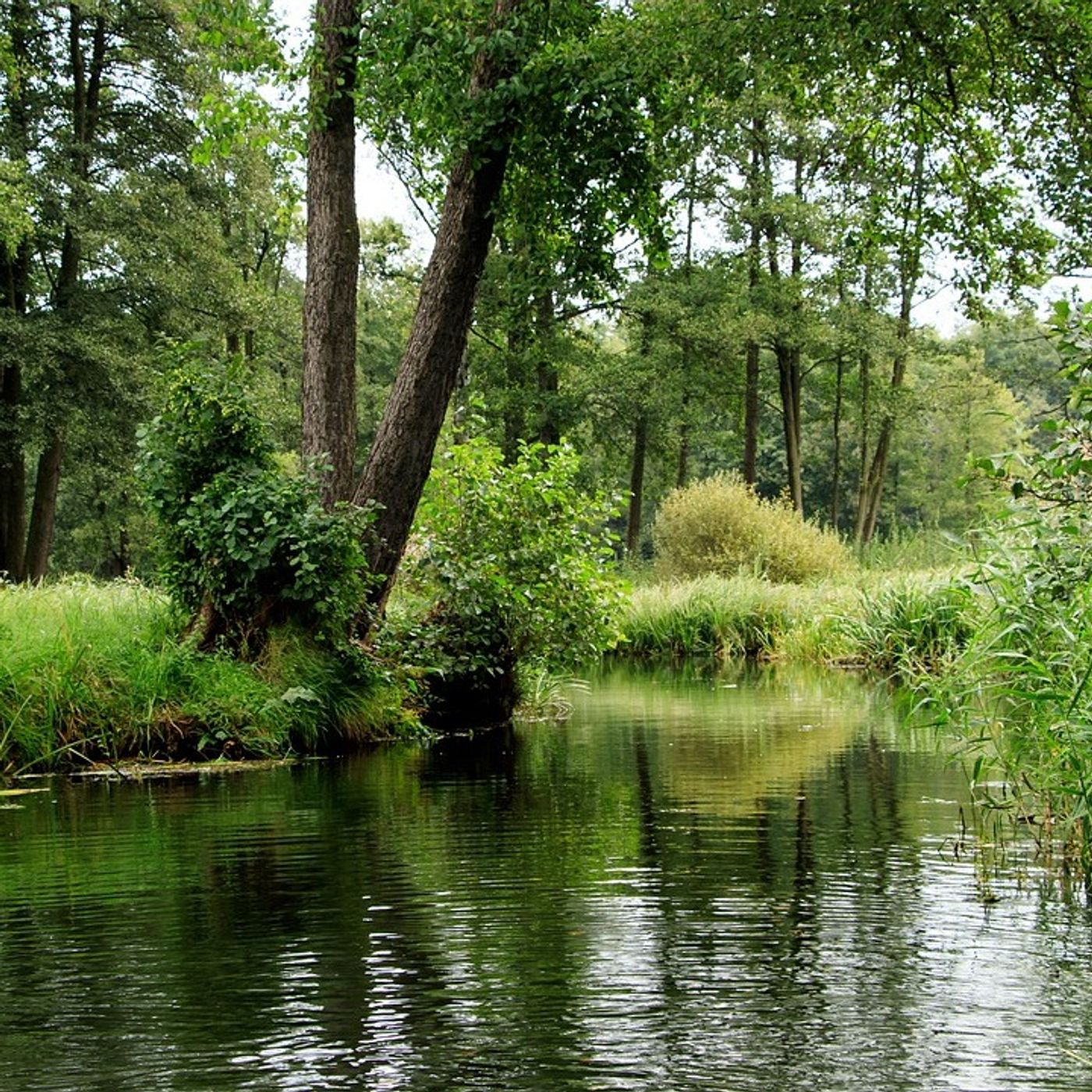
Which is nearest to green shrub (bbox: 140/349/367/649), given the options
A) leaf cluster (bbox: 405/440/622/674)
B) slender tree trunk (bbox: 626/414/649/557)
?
leaf cluster (bbox: 405/440/622/674)

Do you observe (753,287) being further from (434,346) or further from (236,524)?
(236,524)

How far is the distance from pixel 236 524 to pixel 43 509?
16.2m

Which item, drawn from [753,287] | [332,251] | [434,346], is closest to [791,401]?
[753,287]

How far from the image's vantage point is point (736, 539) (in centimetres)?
2561

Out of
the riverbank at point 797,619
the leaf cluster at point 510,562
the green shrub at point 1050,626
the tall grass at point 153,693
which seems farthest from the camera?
the riverbank at point 797,619

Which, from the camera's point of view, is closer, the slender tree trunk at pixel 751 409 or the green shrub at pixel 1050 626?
the green shrub at pixel 1050 626

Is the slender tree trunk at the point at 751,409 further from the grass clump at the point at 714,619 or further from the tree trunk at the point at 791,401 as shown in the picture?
the grass clump at the point at 714,619

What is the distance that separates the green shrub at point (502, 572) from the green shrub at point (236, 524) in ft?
4.35

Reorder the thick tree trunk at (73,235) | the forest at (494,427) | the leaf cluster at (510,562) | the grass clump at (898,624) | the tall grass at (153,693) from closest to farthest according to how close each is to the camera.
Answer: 1. the forest at (494,427)
2. the tall grass at (153,693)
3. the leaf cluster at (510,562)
4. the grass clump at (898,624)
5. the thick tree trunk at (73,235)

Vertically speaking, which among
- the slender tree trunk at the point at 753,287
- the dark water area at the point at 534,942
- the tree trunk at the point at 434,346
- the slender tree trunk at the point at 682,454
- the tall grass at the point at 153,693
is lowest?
the dark water area at the point at 534,942

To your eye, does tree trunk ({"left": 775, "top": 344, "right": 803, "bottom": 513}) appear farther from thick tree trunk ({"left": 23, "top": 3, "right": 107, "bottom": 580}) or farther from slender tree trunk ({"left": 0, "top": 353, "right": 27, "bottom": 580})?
slender tree trunk ({"left": 0, "top": 353, "right": 27, "bottom": 580})

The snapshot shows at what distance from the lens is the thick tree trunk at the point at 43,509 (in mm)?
23609

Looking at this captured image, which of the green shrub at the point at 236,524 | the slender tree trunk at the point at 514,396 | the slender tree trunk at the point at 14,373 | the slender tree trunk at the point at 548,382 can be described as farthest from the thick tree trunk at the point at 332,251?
the slender tree trunk at the point at 514,396

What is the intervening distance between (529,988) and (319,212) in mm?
8133
